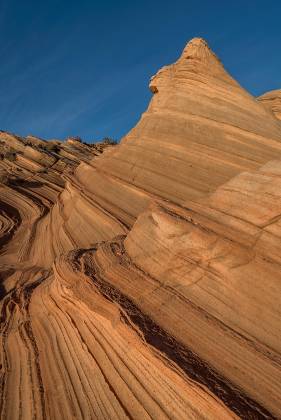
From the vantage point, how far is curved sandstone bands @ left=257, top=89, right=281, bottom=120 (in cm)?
1812

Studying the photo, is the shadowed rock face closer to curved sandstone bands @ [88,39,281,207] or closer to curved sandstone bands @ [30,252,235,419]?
curved sandstone bands @ [30,252,235,419]

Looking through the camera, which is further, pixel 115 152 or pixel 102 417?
pixel 115 152

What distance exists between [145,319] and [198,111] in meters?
9.52

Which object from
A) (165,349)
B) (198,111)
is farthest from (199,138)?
(165,349)

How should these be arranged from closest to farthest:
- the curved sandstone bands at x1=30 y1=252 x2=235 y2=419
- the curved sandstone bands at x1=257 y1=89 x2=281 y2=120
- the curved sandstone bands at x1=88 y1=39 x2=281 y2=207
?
the curved sandstone bands at x1=30 y1=252 x2=235 y2=419, the curved sandstone bands at x1=88 y1=39 x2=281 y2=207, the curved sandstone bands at x1=257 y1=89 x2=281 y2=120

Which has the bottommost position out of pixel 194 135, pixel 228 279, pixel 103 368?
pixel 103 368

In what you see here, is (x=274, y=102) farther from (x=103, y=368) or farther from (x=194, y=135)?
(x=103, y=368)

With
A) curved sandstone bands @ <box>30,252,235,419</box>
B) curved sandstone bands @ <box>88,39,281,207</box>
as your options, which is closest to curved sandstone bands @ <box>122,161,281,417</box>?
curved sandstone bands @ <box>30,252,235,419</box>

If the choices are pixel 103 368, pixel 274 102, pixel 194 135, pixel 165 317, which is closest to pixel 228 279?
pixel 165 317

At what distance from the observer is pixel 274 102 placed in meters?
18.8

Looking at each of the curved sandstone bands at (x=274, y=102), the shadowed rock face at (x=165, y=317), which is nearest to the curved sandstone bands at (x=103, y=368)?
the shadowed rock face at (x=165, y=317)

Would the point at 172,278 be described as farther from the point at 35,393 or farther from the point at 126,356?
the point at 35,393

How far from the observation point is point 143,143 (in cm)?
1453

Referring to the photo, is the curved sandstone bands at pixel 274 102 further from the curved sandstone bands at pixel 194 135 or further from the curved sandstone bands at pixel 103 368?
the curved sandstone bands at pixel 103 368
